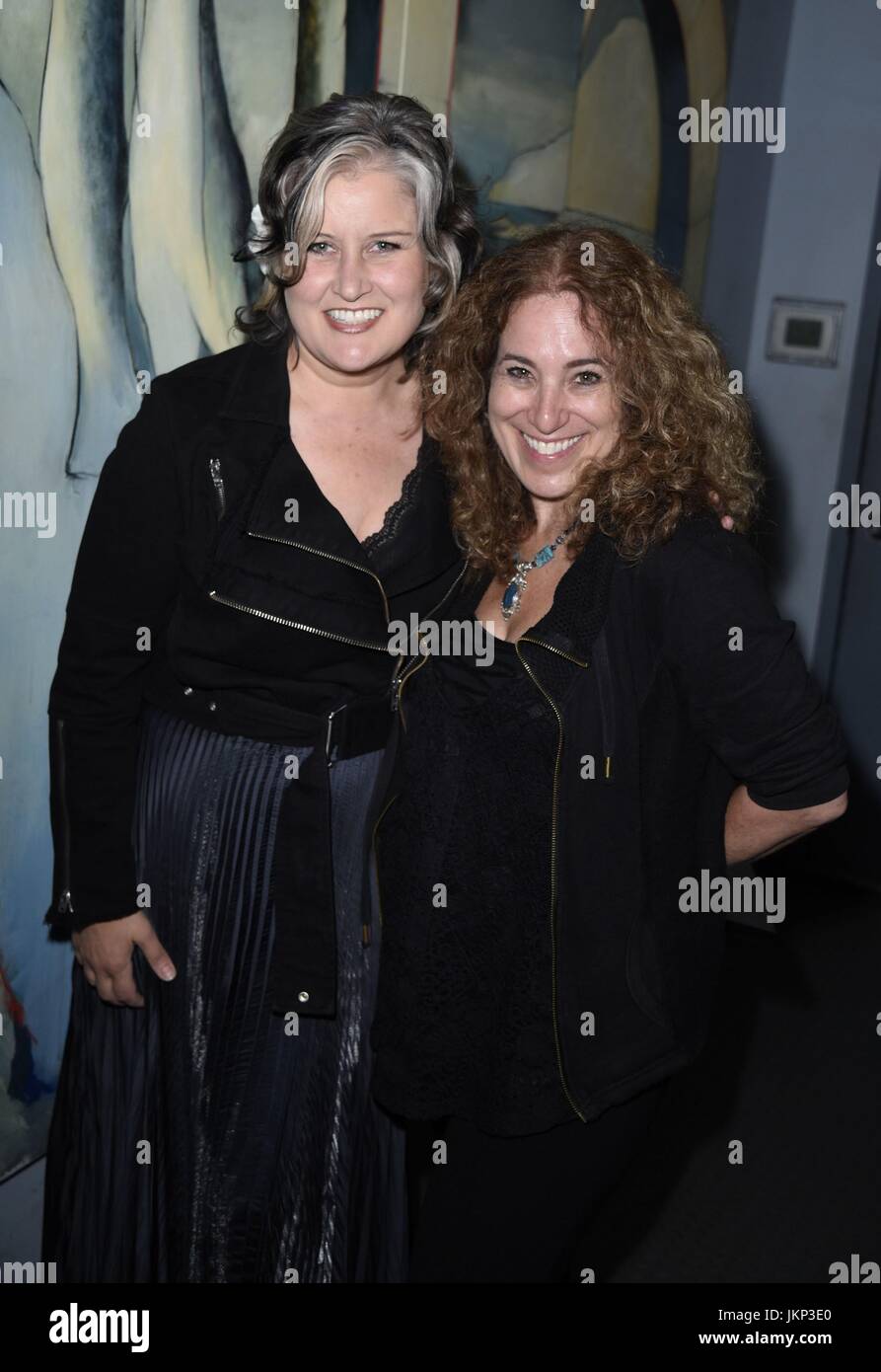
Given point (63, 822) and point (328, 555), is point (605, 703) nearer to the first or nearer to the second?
point (328, 555)

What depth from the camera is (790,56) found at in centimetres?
428

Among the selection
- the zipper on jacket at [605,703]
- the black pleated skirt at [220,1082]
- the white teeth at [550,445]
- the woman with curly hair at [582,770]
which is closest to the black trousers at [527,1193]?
the woman with curly hair at [582,770]

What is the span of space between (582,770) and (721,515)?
359mm

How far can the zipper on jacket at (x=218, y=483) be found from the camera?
1.71 metres

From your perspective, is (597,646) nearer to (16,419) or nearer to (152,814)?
(152,814)

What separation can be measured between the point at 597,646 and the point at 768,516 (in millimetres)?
3238

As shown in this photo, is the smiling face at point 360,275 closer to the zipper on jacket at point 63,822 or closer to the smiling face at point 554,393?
the smiling face at point 554,393

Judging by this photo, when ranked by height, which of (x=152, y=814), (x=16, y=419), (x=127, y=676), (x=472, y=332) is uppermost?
(x=472, y=332)

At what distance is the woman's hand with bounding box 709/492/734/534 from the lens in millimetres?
1610

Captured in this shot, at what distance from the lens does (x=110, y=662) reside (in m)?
1.77

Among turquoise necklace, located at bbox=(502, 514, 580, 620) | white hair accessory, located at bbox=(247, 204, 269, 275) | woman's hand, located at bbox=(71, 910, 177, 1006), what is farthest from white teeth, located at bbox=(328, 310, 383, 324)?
woman's hand, located at bbox=(71, 910, 177, 1006)


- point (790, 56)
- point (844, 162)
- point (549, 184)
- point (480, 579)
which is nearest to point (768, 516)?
point (844, 162)

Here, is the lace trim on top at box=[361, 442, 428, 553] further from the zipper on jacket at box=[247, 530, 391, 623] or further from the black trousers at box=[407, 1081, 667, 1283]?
the black trousers at box=[407, 1081, 667, 1283]

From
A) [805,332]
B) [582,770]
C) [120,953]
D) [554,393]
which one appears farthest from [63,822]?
[805,332]
